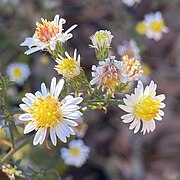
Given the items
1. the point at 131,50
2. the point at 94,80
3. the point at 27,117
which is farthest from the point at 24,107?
the point at 131,50

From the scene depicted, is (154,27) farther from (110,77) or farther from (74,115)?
(74,115)

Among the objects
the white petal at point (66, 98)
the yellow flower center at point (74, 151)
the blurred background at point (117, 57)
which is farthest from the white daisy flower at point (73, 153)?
the white petal at point (66, 98)

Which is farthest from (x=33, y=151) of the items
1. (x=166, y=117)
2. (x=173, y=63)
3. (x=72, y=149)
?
(x=173, y=63)

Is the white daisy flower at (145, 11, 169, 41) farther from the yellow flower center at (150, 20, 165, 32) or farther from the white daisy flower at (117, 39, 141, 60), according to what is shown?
the white daisy flower at (117, 39, 141, 60)

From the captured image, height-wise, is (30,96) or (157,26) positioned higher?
(157,26)

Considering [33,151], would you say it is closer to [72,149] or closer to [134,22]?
[72,149]
